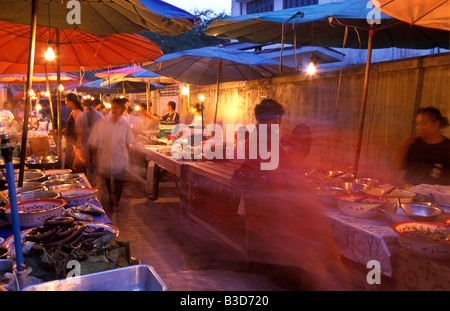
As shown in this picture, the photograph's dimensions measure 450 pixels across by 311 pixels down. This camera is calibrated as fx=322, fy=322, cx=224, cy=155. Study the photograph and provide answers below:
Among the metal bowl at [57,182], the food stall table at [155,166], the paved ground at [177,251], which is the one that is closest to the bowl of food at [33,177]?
the metal bowl at [57,182]

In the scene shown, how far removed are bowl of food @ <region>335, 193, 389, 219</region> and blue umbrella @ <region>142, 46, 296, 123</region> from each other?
3972 mm

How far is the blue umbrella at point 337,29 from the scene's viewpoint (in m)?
3.80

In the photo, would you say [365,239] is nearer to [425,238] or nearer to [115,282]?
[425,238]

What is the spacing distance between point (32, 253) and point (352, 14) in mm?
3701

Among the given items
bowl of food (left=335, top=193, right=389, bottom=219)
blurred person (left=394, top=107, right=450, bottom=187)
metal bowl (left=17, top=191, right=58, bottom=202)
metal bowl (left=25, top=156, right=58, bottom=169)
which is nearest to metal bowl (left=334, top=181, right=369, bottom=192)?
bowl of food (left=335, top=193, right=389, bottom=219)

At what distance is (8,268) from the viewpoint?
1602mm

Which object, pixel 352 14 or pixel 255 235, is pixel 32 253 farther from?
pixel 352 14

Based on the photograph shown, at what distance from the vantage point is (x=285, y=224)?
3480mm

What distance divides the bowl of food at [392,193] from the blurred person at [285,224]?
0.66m

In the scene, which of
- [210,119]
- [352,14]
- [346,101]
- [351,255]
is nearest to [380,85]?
[346,101]

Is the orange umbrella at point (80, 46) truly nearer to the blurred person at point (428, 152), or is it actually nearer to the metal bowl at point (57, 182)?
the metal bowl at point (57, 182)

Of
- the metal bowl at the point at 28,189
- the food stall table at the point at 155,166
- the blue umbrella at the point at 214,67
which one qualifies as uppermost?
the blue umbrella at the point at 214,67

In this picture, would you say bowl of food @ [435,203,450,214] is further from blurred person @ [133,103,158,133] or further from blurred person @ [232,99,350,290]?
blurred person @ [133,103,158,133]

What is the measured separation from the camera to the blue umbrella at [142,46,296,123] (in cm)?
644
